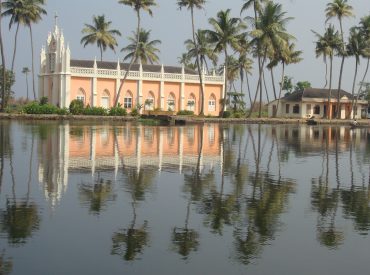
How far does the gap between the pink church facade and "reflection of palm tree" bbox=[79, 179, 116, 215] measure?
46.0 meters

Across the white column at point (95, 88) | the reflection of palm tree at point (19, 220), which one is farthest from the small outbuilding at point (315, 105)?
the reflection of palm tree at point (19, 220)

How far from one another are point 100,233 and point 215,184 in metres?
5.57

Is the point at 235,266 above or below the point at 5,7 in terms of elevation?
below

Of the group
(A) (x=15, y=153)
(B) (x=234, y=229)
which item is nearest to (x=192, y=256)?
(B) (x=234, y=229)

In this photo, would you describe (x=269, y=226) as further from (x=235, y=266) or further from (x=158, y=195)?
(x=158, y=195)

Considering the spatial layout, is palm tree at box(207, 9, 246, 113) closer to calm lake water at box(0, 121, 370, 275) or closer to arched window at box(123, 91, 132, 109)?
arched window at box(123, 91, 132, 109)

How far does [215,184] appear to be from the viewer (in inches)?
544

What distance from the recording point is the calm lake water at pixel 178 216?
295 inches

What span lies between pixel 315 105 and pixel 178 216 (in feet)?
231

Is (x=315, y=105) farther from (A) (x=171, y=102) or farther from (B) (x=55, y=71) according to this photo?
(B) (x=55, y=71)

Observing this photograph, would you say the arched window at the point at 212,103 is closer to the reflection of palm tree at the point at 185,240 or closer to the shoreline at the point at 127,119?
the shoreline at the point at 127,119

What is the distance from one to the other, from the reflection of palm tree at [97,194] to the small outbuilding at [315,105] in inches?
2548

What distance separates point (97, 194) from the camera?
11.8 metres

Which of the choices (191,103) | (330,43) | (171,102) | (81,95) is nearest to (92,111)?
(81,95)
